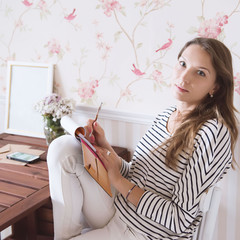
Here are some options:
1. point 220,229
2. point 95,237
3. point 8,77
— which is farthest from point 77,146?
point 8,77

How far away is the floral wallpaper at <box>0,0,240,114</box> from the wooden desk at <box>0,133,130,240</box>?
0.37 metres

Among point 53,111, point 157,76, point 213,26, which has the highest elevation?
point 213,26

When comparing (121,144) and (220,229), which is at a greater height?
(121,144)

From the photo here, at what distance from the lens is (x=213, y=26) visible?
1420mm

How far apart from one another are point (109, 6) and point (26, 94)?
0.77 m

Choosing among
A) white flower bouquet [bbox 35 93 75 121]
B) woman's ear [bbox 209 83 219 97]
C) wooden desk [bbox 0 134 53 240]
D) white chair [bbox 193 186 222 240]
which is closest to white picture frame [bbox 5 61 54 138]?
white flower bouquet [bbox 35 93 75 121]

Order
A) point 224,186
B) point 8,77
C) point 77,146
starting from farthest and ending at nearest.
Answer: point 8,77 → point 224,186 → point 77,146

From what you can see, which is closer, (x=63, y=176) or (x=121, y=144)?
(x=63, y=176)

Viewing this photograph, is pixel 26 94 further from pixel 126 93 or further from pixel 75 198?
pixel 75 198

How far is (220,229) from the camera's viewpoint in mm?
1578

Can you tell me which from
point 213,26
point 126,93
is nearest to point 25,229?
point 126,93

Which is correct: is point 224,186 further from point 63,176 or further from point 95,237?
point 63,176

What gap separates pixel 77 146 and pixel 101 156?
0.11 m

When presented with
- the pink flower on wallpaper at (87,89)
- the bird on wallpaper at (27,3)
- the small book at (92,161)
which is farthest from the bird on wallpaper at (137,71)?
the bird on wallpaper at (27,3)
